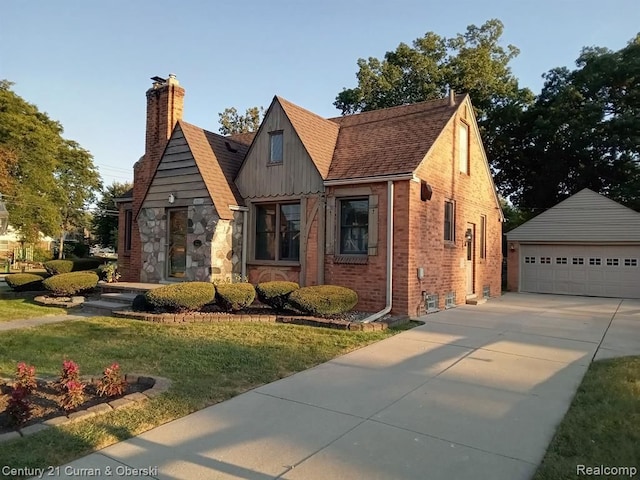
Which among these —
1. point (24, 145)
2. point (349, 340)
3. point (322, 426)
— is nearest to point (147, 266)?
point (349, 340)

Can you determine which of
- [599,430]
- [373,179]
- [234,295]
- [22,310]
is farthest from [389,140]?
[22,310]

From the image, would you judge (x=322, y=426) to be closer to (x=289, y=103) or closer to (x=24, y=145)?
(x=289, y=103)

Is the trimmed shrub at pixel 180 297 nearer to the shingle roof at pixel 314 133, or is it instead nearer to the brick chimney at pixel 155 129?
the shingle roof at pixel 314 133

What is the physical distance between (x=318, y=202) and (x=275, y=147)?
2.27m

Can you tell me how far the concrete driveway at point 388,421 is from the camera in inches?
134

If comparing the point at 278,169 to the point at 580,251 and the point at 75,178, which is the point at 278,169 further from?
the point at 75,178

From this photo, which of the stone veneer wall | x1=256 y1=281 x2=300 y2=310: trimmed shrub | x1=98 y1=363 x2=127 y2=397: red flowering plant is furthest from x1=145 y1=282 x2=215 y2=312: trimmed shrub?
x1=98 y1=363 x2=127 y2=397: red flowering plant

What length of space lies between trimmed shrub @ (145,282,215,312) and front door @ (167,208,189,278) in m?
2.97

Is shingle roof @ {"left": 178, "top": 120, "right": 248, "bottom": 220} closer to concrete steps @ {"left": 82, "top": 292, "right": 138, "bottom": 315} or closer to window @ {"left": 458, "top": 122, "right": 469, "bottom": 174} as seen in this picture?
concrete steps @ {"left": 82, "top": 292, "right": 138, "bottom": 315}

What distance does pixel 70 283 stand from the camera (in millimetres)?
11789

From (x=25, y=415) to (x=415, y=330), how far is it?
668 cm

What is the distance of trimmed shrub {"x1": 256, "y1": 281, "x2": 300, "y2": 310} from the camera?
10.1m

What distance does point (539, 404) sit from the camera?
189 inches

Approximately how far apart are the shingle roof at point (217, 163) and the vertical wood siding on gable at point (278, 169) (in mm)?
464
